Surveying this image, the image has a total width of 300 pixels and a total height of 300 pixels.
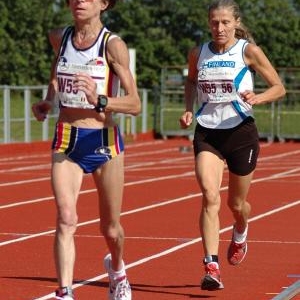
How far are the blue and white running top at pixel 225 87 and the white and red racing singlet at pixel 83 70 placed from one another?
1.95m

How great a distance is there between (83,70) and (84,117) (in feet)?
1.19

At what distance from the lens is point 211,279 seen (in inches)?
421

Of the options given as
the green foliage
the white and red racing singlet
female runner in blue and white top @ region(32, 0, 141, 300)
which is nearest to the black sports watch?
female runner in blue and white top @ region(32, 0, 141, 300)

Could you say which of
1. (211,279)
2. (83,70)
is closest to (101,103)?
(83,70)

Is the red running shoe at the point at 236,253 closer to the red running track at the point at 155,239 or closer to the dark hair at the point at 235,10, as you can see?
the red running track at the point at 155,239

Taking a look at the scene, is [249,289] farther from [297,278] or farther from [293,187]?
[293,187]

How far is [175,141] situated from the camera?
146ft

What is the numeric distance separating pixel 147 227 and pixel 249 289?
506 centimetres

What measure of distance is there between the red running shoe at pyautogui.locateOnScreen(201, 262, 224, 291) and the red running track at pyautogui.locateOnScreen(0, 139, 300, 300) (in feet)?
0.20

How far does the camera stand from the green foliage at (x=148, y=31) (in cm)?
5609

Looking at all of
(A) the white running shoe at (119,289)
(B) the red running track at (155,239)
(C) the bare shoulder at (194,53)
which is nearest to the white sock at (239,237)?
(B) the red running track at (155,239)

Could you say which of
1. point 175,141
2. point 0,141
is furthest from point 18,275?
point 175,141

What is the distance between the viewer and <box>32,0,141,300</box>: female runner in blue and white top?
9203mm

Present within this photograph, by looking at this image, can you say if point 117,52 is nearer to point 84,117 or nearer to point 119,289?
point 84,117
